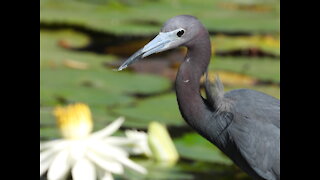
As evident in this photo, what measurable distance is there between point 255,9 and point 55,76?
143 cm

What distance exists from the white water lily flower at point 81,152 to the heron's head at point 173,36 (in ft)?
1.71

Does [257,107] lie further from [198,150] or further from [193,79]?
[198,150]

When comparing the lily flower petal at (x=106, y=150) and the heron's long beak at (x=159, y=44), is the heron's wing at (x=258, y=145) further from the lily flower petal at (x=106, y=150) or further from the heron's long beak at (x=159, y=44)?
the lily flower petal at (x=106, y=150)

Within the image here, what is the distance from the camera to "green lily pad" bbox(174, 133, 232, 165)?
2.56 meters

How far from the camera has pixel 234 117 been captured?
2008 millimetres

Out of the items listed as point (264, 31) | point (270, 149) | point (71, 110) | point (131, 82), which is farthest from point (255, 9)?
point (270, 149)

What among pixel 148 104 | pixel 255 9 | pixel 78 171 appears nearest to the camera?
pixel 78 171

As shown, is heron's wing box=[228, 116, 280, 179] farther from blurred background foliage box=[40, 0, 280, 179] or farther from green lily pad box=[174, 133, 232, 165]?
green lily pad box=[174, 133, 232, 165]

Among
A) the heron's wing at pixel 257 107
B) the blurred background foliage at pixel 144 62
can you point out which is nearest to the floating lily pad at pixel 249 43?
the blurred background foliage at pixel 144 62

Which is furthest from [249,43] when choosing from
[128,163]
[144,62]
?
[128,163]

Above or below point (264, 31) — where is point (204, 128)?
above
